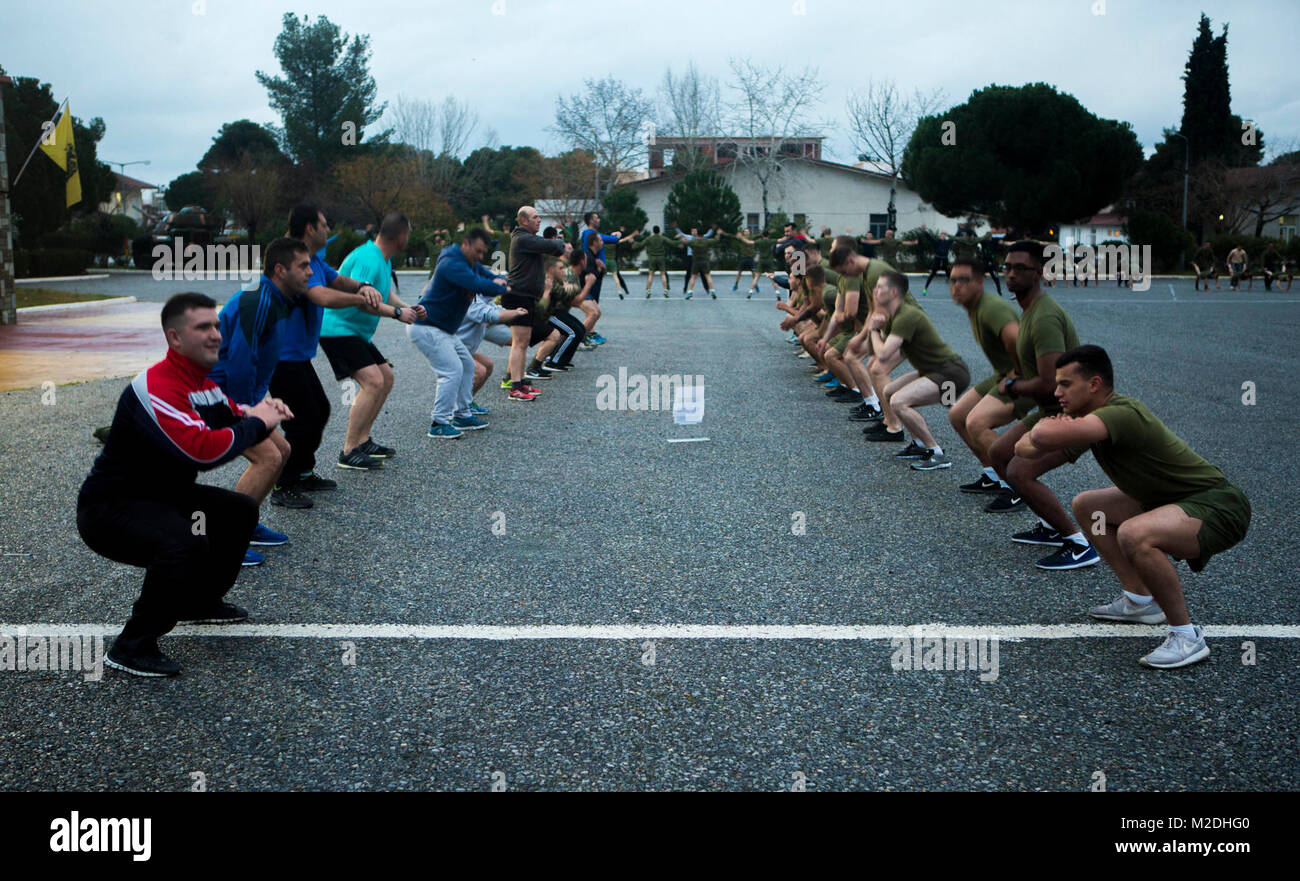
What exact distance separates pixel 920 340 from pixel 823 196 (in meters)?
59.3

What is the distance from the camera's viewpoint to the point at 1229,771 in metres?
3.46

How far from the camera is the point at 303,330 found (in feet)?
23.4

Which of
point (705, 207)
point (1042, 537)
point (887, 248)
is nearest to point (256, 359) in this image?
point (1042, 537)

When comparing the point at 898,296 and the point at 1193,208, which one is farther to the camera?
the point at 1193,208

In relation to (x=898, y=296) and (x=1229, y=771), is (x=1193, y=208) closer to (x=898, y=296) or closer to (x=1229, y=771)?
(x=898, y=296)

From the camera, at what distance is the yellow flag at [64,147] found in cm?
2384

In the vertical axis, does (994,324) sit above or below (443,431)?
above

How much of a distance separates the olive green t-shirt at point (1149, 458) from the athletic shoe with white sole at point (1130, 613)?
55cm

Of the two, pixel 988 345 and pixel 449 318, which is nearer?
pixel 988 345

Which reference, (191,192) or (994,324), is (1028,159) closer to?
(994,324)

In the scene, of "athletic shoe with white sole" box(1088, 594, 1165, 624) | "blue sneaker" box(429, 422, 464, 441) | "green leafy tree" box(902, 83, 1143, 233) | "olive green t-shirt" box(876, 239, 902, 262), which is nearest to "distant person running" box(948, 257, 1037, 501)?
"athletic shoe with white sole" box(1088, 594, 1165, 624)

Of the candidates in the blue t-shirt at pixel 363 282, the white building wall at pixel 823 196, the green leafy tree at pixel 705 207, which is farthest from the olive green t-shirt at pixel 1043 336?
the white building wall at pixel 823 196
